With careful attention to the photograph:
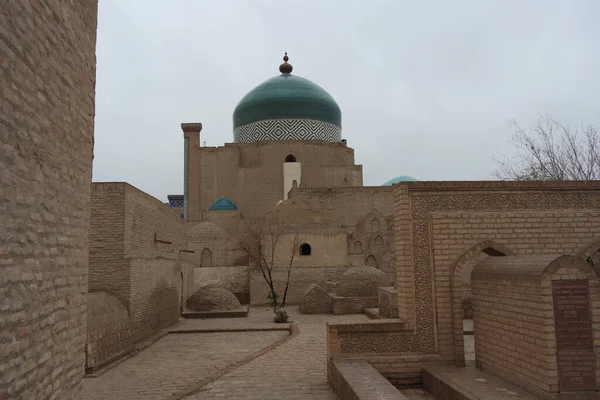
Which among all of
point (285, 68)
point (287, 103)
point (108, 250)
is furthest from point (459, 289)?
point (285, 68)

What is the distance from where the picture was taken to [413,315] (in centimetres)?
676

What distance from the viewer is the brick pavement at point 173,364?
6.66 metres

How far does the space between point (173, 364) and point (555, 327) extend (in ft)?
19.0

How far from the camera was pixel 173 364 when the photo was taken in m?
8.39

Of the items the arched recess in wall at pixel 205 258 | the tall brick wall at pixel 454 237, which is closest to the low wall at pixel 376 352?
the tall brick wall at pixel 454 237

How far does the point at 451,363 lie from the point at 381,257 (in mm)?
15278

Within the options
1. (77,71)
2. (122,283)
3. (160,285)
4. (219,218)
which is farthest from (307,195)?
(77,71)

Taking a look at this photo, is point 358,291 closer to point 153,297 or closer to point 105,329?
point 153,297

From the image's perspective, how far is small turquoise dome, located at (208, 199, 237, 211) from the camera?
29.2m

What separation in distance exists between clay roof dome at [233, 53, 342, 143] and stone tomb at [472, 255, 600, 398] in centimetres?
2691

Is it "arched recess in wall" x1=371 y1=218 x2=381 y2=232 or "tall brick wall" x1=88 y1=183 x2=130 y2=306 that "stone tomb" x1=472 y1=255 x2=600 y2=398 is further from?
"arched recess in wall" x1=371 y1=218 x2=381 y2=232

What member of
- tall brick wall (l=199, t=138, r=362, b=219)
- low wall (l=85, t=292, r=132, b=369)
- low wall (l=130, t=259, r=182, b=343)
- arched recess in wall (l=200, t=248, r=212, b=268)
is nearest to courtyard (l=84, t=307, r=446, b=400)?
low wall (l=85, t=292, r=132, b=369)

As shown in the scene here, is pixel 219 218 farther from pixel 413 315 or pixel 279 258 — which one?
pixel 413 315

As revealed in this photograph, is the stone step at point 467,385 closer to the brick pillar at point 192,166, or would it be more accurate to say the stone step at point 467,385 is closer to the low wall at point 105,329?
the low wall at point 105,329
